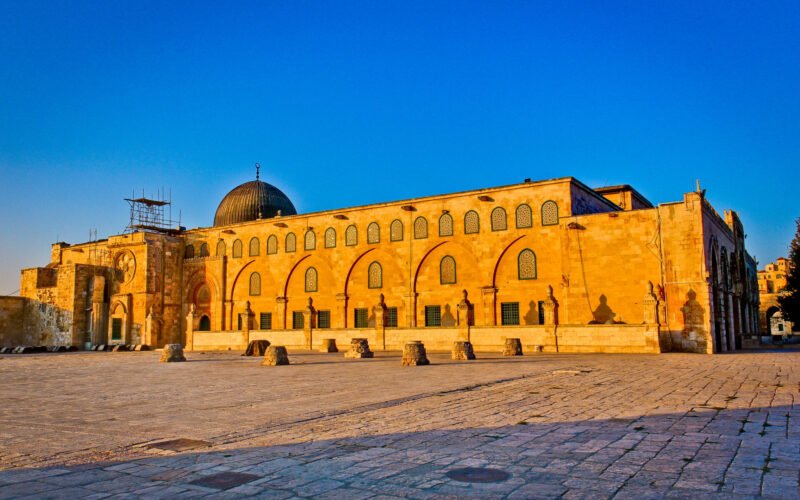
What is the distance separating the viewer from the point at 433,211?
34.0m

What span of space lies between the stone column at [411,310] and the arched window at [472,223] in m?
4.65

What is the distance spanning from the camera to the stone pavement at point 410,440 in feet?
14.9

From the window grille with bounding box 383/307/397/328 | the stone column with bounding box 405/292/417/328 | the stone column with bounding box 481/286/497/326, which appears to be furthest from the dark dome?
the stone column with bounding box 481/286/497/326

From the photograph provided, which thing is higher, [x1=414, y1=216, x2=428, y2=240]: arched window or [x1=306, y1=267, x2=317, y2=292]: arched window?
[x1=414, y1=216, x2=428, y2=240]: arched window

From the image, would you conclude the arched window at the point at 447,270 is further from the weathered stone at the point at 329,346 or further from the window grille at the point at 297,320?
the window grille at the point at 297,320

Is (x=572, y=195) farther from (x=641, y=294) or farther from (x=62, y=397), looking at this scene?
(x=62, y=397)

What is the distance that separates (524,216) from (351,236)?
10.8 m

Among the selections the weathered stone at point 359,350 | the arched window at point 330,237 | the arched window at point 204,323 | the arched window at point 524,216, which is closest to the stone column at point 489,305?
the arched window at point 524,216

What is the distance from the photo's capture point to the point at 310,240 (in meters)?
38.5

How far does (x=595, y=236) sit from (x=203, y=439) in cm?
2481

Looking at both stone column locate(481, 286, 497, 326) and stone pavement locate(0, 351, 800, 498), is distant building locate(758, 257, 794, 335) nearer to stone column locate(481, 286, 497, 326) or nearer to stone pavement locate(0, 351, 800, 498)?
stone column locate(481, 286, 497, 326)

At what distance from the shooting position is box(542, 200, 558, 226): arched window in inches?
1195

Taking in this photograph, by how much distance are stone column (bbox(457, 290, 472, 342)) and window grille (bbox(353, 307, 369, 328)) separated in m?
6.35

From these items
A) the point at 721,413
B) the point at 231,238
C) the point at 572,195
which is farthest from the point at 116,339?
the point at 721,413
